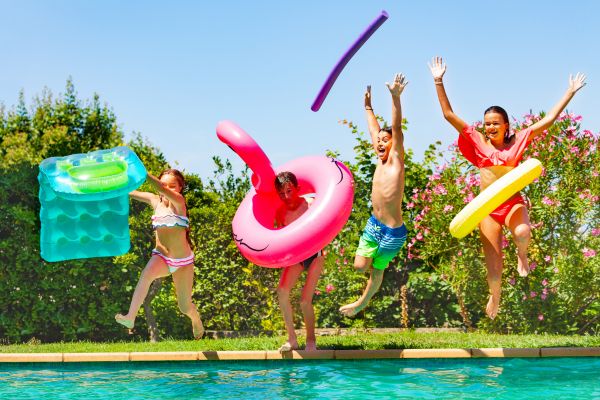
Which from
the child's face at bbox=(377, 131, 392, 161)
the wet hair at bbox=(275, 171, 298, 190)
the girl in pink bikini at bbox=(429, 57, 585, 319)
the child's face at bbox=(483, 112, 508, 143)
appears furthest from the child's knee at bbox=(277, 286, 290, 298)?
the child's face at bbox=(483, 112, 508, 143)

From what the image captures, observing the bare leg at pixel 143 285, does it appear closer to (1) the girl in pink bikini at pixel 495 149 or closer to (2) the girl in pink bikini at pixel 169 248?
(2) the girl in pink bikini at pixel 169 248

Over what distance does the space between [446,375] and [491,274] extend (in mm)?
1092

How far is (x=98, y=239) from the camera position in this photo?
26.3 ft

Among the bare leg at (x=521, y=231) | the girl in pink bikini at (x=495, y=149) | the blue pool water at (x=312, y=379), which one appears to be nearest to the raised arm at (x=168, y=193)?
the blue pool water at (x=312, y=379)

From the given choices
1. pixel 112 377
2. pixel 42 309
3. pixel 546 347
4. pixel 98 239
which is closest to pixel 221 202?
pixel 42 309

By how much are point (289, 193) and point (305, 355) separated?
5.60 feet

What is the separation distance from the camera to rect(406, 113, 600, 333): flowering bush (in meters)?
9.94

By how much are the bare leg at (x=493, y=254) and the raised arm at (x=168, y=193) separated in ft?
10.1

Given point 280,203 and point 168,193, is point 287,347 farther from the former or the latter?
point 168,193

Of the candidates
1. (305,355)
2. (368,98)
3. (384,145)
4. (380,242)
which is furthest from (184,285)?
(368,98)

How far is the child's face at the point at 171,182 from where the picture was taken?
8234 millimetres

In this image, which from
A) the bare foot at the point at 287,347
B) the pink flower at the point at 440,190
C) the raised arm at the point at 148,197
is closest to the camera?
the bare foot at the point at 287,347

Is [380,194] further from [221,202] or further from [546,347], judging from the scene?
[221,202]

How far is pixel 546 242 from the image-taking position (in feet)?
33.4
